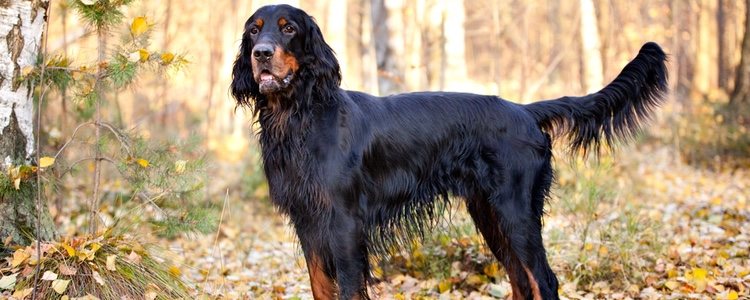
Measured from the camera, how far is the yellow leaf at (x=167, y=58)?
381 centimetres

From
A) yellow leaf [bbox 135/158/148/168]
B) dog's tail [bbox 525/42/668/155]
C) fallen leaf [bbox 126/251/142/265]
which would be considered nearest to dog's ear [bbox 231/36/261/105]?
yellow leaf [bbox 135/158/148/168]

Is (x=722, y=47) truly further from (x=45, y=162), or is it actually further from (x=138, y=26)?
(x=45, y=162)

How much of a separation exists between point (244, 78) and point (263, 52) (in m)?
0.40

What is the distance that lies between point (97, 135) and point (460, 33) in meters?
8.98

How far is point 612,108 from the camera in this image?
4258mm

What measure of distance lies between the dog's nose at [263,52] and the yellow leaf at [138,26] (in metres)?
0.84

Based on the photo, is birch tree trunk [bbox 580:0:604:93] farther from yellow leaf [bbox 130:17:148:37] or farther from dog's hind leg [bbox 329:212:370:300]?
yellow leaf [bbox 130:17:148:37]

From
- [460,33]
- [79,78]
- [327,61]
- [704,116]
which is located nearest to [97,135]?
[79,78]

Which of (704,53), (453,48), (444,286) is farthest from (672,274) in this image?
(704,53)

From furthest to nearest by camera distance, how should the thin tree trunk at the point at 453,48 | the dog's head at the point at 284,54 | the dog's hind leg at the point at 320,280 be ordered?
the thin tree trunk at the point at 453,48 < the dog's hind leg at the point at 320,280 < the dog's head at the point at 284,54

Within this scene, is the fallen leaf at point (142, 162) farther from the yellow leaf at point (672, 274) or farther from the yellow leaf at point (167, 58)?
the yellow leaf at point (672, 274)

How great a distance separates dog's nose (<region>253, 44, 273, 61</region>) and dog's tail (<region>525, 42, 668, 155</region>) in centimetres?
169

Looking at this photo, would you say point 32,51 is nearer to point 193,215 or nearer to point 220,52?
point 193,215

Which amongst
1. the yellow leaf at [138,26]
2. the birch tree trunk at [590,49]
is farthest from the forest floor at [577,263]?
the birch tree trunk at [590,49]
